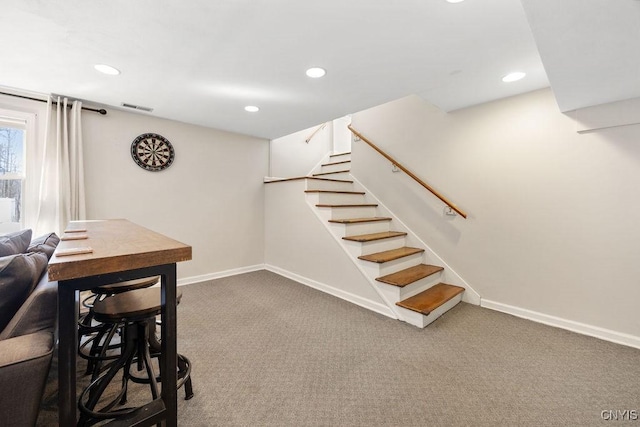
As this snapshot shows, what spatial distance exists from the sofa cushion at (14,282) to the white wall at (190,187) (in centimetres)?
218

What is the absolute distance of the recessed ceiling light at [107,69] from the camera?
202 cm

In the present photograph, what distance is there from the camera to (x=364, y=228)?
3303mm

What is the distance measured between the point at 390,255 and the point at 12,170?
12.8ft

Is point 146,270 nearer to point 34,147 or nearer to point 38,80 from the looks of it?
point 38,80

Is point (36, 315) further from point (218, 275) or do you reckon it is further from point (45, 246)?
point (218, 275)

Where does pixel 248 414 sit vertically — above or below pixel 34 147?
below

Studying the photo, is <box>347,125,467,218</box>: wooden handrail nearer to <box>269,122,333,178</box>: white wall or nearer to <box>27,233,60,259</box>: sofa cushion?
<box>269,122,333,178</box>: white wall

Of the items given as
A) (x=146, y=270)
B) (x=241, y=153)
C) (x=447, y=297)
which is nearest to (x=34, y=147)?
(x=241, y=153)

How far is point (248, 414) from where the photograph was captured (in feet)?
4.58

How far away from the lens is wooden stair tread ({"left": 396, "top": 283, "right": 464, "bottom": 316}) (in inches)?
94.4

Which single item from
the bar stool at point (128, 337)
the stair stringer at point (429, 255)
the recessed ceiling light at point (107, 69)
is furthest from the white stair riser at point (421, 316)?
the recessed ceiling light at point (107, 69)

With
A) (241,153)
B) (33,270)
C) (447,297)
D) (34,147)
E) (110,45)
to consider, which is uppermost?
(110,45)

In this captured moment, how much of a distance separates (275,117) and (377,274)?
A: 2.21 m

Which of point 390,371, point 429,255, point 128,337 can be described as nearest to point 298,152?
point 429,255
